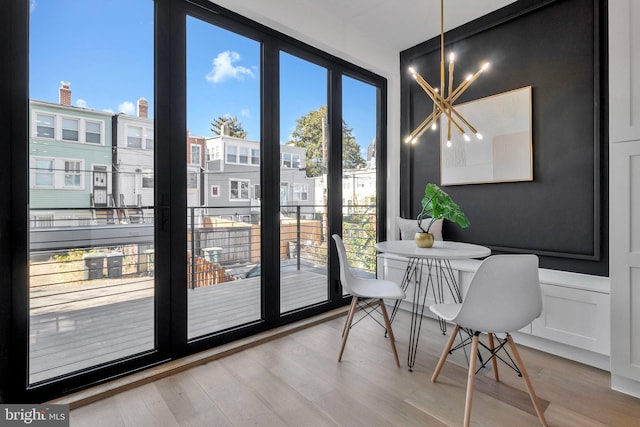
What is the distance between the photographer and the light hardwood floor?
1661 millimetres

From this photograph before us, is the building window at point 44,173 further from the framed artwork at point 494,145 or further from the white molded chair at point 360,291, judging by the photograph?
the framed artwork at point 494,145

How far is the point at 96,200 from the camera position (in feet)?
6.39

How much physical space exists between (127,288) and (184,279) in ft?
1.16

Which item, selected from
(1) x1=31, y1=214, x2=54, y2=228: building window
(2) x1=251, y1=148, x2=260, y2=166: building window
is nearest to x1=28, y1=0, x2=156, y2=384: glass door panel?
(1) x1=31, y1=214, x2=54, y2=228: building window

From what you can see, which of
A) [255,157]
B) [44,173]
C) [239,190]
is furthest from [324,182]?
[44,173]

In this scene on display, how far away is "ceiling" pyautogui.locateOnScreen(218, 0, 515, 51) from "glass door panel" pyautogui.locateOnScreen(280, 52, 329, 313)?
15.3 inches

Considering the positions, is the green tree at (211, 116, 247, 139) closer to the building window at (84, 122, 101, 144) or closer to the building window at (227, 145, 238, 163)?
the building window at (227, 145, 238, 163)

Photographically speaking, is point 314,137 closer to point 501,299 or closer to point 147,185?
point 147,185

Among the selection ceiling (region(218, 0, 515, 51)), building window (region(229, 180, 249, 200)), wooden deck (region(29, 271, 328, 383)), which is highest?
ceiling (region(218, 0, 515, 51))

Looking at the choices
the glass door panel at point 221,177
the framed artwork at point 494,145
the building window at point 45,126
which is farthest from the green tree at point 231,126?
the framed artwork at point 494,145

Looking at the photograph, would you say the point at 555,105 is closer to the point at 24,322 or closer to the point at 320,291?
the point at 320,291

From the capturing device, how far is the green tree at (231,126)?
8.14 ft

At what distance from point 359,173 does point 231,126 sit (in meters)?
1.61

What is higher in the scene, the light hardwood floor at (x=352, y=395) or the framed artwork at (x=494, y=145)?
the framed artwork at (x=494, y=145)
